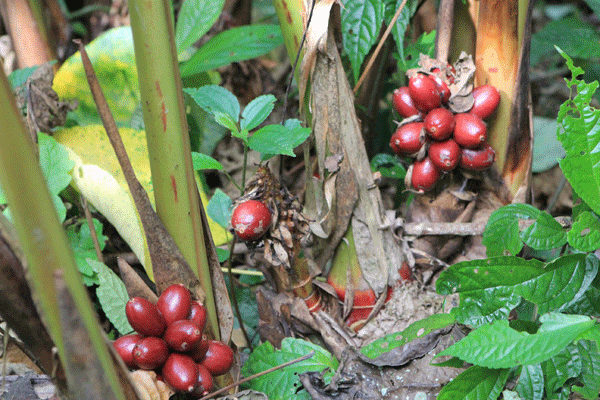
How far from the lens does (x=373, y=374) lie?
0.91 m

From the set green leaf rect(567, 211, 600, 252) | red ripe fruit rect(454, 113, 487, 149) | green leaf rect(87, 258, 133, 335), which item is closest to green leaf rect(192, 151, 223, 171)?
green leaf rect(87, 258, 133, 335)

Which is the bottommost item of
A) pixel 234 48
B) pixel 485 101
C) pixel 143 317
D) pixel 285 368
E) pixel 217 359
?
pixel 285 368

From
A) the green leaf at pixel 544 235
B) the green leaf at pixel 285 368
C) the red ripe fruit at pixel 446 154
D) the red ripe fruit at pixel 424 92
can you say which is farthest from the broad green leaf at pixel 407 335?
the red ripe fruit at pixel 424 92

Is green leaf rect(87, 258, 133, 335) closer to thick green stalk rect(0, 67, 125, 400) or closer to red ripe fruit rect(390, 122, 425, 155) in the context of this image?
thick green stalk rect(0, 67, 125, 400)

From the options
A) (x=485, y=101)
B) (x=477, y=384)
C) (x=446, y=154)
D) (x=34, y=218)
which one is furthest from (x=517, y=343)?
(x=34, y=218)

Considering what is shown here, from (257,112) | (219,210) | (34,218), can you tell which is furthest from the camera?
(219,210)

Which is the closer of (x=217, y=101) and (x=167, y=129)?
(x=167, y=129)

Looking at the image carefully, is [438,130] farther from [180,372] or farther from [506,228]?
[180,372]

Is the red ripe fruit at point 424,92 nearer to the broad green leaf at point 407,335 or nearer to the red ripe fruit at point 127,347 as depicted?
the broad green leaf at point 407,335

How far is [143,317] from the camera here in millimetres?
715

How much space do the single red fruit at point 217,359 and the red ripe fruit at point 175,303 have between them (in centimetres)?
7

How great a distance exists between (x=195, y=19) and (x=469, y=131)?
738 mm

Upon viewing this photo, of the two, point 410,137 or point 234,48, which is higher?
point 234,48

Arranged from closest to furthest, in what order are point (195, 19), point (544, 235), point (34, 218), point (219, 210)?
1. point (34, 218)
2. point (544, 235)
3. point (219, 210)
4. point (195, 19)
